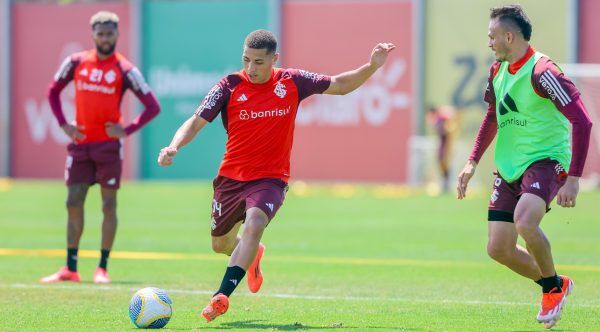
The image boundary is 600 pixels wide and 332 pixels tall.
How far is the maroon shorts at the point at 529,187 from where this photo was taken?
29.5 feet

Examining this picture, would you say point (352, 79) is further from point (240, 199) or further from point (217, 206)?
point (217, 206)

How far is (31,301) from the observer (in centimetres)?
1068

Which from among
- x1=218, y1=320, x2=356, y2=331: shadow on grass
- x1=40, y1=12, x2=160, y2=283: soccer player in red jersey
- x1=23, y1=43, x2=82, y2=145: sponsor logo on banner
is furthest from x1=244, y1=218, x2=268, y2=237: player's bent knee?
x1=23, y1=43, x2=82, y2=145: sponsor logo on banner

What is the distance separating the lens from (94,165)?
12797mm

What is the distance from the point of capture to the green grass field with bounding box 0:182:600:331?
379 inches

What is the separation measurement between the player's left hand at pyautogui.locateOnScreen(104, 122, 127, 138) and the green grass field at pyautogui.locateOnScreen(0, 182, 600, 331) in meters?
1.54

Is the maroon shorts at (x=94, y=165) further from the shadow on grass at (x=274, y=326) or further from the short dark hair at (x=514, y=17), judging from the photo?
the short dark hair at (x=514, y=17)

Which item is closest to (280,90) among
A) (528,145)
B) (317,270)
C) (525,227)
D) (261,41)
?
(261,41)

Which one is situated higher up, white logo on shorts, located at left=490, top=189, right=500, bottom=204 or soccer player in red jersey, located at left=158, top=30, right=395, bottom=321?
soccer player in red jersey, located at left=158, top=30, right=395, bottom=321

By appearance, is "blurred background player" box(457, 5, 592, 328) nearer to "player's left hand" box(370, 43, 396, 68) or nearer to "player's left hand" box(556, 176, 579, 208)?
"player's left hand" box(556, 176, 579, 208)

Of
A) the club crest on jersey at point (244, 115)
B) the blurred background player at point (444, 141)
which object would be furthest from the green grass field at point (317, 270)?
the blurred background player at point (444, 141)

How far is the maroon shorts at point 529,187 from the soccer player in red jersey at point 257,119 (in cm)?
150

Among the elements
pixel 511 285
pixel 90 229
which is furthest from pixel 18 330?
pixel 90 229

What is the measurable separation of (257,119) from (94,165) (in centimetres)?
351
